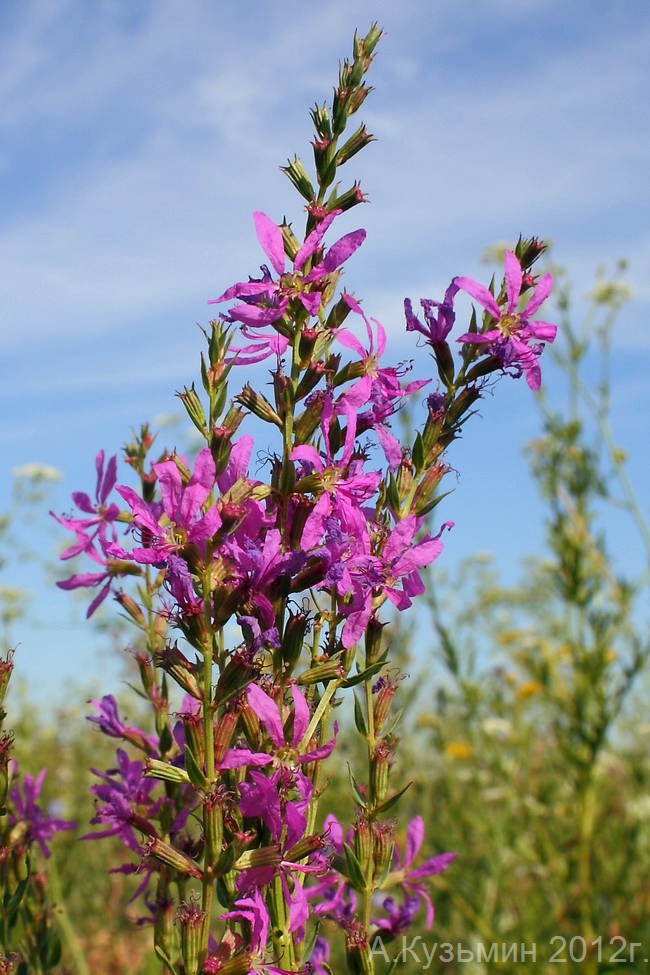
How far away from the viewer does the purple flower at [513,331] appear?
1.88 metres

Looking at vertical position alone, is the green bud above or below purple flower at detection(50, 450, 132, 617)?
below

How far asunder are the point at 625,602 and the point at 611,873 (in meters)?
1.63

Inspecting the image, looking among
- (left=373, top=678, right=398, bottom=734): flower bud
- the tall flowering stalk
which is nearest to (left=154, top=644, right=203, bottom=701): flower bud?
the tall flowering stalk

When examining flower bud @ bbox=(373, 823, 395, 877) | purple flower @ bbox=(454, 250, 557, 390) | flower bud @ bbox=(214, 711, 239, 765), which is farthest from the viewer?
purple flower @ bbox=(454, 250, 557, 390)

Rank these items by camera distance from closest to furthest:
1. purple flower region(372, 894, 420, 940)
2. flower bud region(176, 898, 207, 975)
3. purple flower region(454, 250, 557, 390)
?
flower bud region(176, 898, 207, 975) < purple flower region(454, 250, 557, 390) < purple flower region(372, 894, 420, 940)

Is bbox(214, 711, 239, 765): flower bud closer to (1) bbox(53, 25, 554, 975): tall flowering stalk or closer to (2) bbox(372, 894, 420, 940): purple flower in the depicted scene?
(1) bbox(53, 25, 554, 975): tall flowering stalk

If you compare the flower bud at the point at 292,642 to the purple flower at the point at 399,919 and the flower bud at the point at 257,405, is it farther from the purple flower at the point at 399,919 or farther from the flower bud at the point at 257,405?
the purple flower at the point at 399,919

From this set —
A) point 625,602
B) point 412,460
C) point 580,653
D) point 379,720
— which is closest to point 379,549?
point 412,460

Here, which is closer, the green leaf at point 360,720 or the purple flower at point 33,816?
the green leaf at point 360,720

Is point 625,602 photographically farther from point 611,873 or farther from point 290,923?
point 290,923

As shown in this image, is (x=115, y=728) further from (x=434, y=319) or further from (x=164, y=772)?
(x=434, y=319)

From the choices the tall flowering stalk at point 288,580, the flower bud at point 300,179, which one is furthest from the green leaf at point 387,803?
the flower bud at point 300,179

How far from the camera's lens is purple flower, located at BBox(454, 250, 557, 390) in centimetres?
188

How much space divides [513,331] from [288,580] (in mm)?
804
